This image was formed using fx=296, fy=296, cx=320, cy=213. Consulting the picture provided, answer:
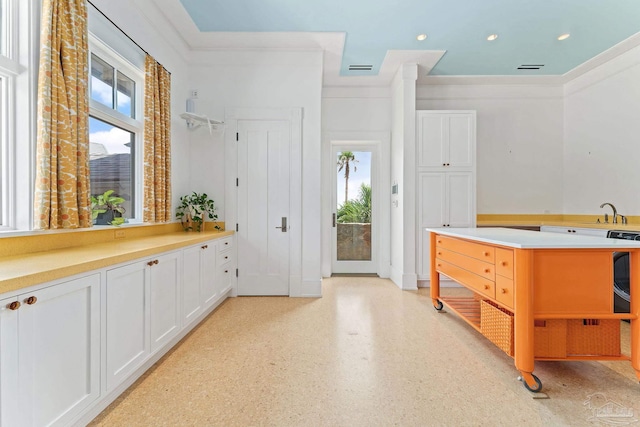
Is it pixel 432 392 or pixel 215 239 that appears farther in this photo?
pixel 215 239

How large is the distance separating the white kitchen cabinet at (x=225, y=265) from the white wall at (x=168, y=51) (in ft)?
2.44

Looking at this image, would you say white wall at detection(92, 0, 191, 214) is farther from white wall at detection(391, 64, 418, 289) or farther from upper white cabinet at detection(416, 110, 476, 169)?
upper white cabinet at detection(416, 110, 476, 169)

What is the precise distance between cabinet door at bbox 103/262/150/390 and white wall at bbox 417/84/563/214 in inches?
178

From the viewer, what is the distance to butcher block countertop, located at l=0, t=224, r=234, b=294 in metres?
1.19

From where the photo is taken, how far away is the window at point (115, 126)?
2.37m

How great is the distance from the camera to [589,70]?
166 inches

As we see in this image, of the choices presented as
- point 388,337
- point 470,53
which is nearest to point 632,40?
point 470,53

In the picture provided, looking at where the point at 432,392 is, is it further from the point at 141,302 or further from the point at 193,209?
the point at 193,209

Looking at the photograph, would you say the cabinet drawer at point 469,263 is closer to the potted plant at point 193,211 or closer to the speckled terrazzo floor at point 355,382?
the speckled terrazzo floor at point 355,382

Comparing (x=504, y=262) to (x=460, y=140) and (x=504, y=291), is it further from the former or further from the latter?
(x=460, y=140)

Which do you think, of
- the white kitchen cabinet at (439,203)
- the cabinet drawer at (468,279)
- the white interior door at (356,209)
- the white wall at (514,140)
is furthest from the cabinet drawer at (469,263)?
the white wall at (514,140)

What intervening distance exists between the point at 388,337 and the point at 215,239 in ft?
6.43

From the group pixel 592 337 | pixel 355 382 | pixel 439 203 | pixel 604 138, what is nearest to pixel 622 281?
pixel 592 337

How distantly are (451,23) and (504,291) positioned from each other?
2.85 metres
